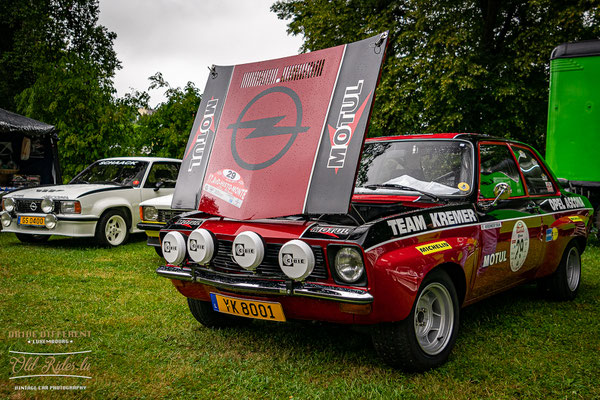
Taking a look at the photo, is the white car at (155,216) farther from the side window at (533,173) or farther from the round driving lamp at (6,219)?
the side window at (533,173)

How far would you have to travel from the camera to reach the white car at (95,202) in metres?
7.59

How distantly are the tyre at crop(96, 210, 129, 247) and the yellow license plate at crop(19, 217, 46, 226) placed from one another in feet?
2.70

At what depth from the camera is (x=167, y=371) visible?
3.15 metres

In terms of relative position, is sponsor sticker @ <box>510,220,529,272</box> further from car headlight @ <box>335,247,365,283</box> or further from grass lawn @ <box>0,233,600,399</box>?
car headlight @ <box>335,247,365,283</box>

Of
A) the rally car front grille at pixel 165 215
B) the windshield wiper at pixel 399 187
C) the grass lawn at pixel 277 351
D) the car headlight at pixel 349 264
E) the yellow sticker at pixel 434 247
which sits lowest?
the grass lawn at pixel 277 351

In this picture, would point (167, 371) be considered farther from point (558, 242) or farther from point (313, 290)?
point (558, 242)

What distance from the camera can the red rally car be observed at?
280cm

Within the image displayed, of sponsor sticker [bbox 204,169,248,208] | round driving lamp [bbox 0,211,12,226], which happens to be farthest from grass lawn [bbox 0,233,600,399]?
round driving lamp [bbox 0,211,12,226]

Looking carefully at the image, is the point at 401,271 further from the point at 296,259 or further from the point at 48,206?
the point at 48,206

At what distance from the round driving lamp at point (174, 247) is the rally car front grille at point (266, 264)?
0.78 feet

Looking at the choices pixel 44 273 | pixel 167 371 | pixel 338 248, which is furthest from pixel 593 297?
pixel 44 273

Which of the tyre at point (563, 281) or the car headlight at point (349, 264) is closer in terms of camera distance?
the car headlight at point (349, 264)

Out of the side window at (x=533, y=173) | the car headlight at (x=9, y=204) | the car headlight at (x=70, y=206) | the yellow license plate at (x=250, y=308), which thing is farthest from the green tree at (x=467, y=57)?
the yellow license plate at (x=250, y=308)

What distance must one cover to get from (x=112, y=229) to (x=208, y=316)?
16.3 ft
